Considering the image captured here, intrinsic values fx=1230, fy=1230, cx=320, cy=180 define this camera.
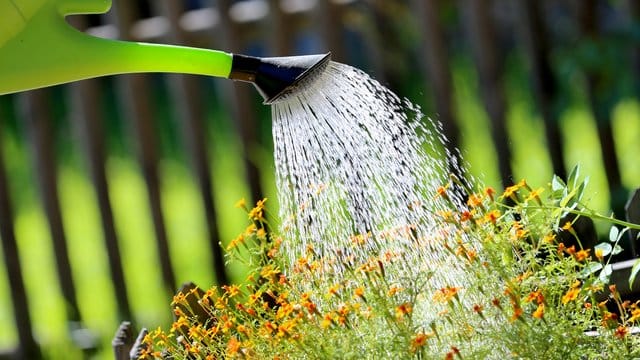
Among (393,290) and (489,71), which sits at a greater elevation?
(489,71)

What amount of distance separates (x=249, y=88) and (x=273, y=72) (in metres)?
2.24

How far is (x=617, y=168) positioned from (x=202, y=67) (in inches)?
85.1

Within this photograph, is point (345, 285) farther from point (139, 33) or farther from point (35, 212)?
point (35, 212)

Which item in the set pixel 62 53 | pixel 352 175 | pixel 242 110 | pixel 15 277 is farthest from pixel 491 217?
pixel 15 277

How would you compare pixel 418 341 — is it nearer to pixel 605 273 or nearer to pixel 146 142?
pixel 605 273

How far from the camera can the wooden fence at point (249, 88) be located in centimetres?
369

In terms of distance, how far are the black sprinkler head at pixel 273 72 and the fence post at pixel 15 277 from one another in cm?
269

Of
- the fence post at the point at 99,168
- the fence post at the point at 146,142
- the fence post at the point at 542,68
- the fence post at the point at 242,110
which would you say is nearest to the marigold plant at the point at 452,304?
the fence post at the point at 542,68

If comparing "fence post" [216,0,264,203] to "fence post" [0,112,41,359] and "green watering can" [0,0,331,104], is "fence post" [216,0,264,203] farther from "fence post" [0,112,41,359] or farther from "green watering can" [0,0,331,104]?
"green watering can" [0,0,331,104]

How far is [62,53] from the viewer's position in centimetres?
187

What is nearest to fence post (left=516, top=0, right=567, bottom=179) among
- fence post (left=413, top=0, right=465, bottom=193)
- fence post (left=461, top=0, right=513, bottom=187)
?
fence post (left=461, top=0, right=513, bottom=187)

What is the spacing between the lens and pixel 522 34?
3.72 m

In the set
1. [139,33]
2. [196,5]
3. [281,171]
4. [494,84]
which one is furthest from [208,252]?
[196,5]

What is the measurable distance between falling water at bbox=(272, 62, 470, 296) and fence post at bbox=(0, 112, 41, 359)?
2.41m
